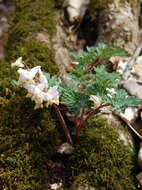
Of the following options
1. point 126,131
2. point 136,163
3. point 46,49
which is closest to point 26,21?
point 46,49

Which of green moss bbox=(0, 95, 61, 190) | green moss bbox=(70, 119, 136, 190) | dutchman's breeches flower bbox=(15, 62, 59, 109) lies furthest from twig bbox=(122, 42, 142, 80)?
dutchman's breeches flower bbox=(15, 62, 59, 109)

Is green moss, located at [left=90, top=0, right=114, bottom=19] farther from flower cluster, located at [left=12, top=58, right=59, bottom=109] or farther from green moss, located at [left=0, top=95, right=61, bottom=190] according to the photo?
flower cluster, located at [left=12, top=58, right=59, bottom=109]

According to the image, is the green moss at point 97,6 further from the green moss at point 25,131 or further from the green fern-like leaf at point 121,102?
the green fern-like leaf at point 121,102

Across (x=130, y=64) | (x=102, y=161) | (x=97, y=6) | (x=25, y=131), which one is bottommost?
(x=102, y=161)

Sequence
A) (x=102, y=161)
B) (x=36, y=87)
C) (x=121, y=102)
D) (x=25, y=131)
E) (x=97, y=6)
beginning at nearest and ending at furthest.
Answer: (x=36, y=87) < (x=121, y=102) < (x=102, y=161) < (x=25, y=131) < (x=97, y=6)

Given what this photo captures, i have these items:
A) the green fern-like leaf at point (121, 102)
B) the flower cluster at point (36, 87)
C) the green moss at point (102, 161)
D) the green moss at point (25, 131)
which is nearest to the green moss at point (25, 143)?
the green moss at point (25, 131)

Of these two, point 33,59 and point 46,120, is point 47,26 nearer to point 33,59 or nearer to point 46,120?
point 33,59

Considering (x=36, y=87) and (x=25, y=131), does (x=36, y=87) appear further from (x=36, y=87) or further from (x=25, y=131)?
(x=25, y=131)

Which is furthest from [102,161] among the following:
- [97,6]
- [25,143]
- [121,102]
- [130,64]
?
[97,6]
